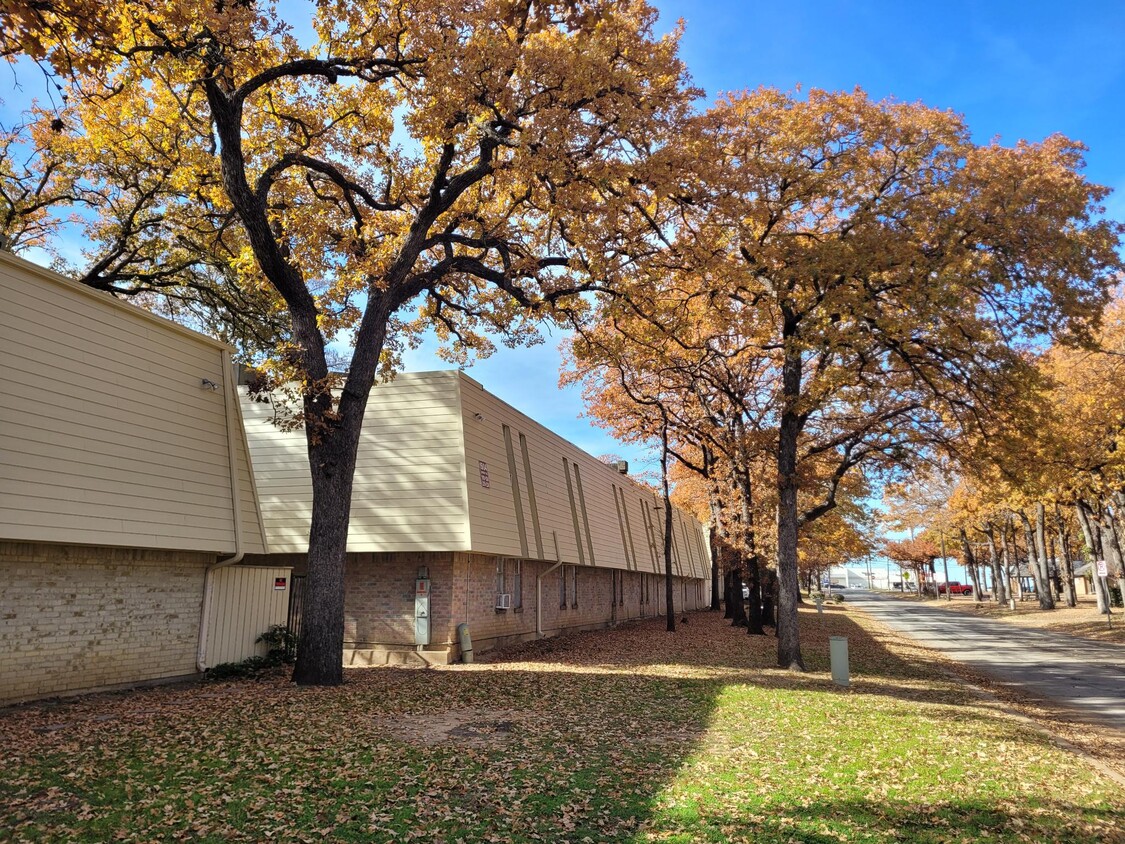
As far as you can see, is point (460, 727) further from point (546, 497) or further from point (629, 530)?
point (629, 530)

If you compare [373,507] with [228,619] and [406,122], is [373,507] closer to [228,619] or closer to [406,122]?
[228,619]

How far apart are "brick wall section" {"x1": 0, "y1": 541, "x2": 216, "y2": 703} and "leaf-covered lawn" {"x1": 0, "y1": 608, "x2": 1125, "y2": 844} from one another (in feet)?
1.66

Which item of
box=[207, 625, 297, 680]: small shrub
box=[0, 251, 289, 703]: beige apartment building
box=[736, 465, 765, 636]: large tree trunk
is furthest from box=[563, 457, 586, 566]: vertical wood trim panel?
box=[0, 251, 289, 703]: beige apartment building

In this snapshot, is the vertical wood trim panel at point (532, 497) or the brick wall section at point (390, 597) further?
the vertical wood trim panel at point (532, 497)

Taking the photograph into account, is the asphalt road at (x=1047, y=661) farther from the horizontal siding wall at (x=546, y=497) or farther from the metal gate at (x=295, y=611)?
the metal gate at (x=295, y=611)

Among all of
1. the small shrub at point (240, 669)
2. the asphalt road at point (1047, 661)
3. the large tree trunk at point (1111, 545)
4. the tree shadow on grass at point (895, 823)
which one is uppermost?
the large tree trunk at point (1111, 545)

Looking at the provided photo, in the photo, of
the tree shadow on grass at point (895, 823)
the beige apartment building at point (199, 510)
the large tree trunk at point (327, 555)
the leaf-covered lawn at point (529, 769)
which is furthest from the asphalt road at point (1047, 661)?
the large tree trunk at point (327, 555)

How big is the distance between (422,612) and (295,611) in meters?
2.84

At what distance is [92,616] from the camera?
393 inches

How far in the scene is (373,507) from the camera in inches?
634

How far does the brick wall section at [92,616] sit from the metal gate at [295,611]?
7.66ft

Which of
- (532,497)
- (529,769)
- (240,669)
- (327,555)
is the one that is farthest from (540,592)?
(529,769)

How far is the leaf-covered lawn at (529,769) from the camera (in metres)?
5.37

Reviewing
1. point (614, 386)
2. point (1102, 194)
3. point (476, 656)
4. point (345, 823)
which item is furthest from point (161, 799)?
point (614, 386)
